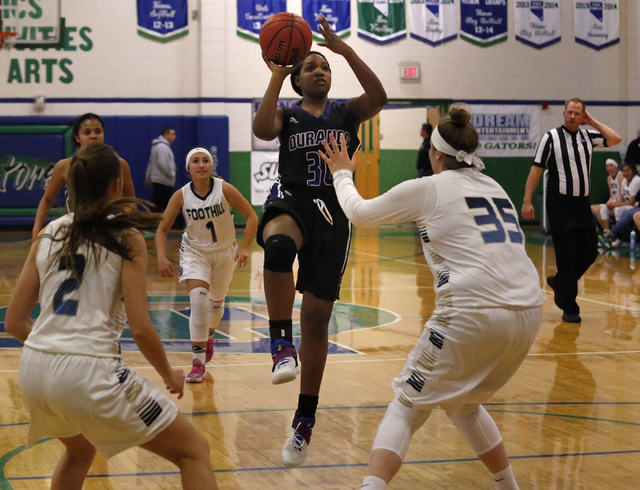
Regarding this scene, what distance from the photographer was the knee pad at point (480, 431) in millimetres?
3322

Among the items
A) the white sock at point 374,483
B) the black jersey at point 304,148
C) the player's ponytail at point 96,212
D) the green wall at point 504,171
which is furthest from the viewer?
the green wall at point 504,171

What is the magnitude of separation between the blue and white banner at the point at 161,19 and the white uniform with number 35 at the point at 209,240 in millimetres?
11193

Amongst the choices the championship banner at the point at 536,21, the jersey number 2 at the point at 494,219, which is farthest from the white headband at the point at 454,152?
the championship banner at the point at 536,21

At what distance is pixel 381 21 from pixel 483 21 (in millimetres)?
2259

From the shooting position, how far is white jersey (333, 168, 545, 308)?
3131 mm

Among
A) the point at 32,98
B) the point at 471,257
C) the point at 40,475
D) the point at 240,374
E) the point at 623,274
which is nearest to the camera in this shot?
the point at 471,257

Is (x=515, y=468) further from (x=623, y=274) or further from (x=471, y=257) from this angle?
(x=623, y=274)

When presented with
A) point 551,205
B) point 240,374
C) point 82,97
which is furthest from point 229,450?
point 82,97

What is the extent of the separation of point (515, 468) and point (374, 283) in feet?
20.8

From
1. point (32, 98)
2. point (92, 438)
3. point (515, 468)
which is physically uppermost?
point (32, 98)

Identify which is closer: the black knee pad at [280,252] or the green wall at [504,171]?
the black knee pad at [280,252]

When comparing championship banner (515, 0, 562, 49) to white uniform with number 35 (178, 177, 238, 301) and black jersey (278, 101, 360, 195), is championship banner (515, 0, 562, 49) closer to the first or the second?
white uniform with number 35 (178, 177, 238, 301)

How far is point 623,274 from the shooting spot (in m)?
11.1

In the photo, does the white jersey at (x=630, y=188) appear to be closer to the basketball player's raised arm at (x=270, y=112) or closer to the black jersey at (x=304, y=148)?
the black jersey at (x=304, y=148)
